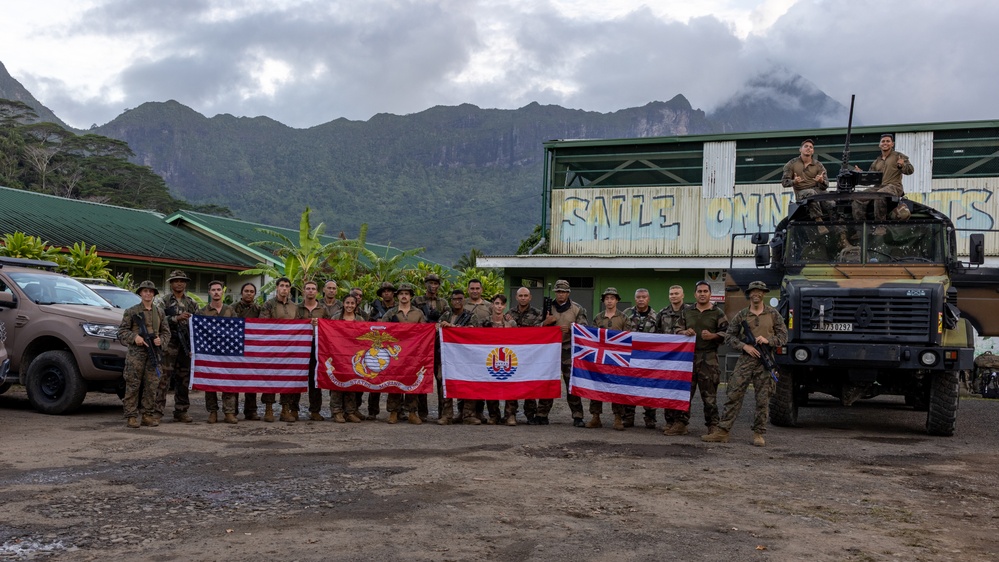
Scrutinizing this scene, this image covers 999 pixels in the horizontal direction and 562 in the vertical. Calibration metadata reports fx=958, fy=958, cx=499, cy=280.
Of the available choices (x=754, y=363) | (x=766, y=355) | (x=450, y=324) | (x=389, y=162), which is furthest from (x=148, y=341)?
(x=389, y=162)

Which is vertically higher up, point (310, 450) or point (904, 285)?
point (904, 285)

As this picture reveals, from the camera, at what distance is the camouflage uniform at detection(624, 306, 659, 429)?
472 inches

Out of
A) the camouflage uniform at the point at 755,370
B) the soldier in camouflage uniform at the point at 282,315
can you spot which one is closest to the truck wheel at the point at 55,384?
the soldier in camouflage uniform at the point at 282,315

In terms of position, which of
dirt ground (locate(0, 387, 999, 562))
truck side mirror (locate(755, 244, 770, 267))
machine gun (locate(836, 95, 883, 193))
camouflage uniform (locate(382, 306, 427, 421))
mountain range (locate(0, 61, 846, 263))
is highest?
mountain range (locate(0, 61, 846, 263))

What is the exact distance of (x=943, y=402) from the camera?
11.5 metres

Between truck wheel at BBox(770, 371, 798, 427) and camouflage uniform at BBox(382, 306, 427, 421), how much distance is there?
14.8 feet

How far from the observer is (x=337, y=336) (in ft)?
40.2

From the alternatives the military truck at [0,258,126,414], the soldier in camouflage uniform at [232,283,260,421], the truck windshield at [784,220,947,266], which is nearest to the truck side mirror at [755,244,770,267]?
the truck windshield at [784,220,947,266]

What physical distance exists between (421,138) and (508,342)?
345 feet

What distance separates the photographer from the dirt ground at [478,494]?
565 cm

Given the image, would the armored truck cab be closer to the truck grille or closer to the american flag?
the truck grille

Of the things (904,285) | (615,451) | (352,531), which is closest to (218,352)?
(615,451)

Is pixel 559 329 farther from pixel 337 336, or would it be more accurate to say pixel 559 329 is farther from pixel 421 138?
pixel 421 138

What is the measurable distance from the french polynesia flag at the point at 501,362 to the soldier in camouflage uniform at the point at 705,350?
1.59m
